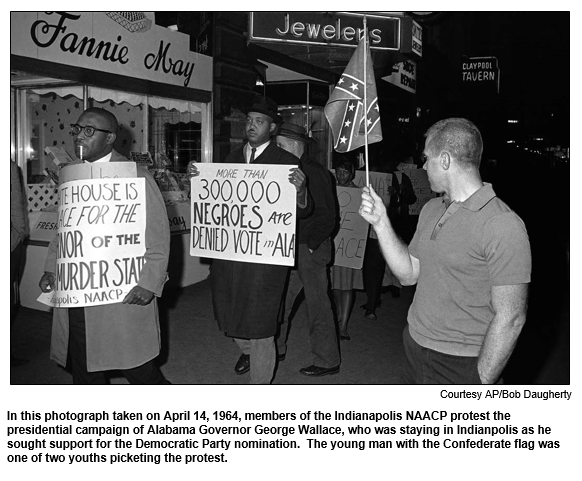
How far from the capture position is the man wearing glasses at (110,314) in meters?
3.48

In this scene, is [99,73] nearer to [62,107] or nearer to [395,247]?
[62,107]

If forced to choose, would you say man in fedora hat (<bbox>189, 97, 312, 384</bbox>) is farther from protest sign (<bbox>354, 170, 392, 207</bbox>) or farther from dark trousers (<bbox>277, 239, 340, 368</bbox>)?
protest sign (<bbox>354, 170, 392, 207</bbox>)

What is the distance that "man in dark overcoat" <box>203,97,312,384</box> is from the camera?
13.8ft

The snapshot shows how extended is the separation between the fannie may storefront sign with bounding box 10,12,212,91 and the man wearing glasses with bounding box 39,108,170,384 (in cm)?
338

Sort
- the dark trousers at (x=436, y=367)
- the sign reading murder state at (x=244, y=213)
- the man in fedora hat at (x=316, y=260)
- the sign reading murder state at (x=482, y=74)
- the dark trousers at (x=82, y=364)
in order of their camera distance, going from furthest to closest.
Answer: the sign reading murder state at (x=482, y=74)
the man in fedora hat at (x=316, y=260)
the sign reading murder state at (x=244, y=213)
the dark trousers at (x=82, y=364)
the dark trousers at (x=436, y=367)

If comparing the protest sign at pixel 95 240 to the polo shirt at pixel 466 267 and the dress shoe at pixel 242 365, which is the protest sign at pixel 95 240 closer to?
the polo shirt at pixel 466 267

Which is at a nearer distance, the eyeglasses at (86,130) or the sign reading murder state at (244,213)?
the eyeglasses at (86,130)

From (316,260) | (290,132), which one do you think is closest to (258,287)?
(316,260)

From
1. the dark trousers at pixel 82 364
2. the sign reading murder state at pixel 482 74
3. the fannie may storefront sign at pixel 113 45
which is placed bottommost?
the dark trousers at pixel 82 364

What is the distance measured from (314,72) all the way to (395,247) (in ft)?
33.2

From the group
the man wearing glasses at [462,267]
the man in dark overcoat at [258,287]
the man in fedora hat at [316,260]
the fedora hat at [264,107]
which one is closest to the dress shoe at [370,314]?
the man in fedora hat at [316,260]

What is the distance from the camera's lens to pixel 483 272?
2428mm
